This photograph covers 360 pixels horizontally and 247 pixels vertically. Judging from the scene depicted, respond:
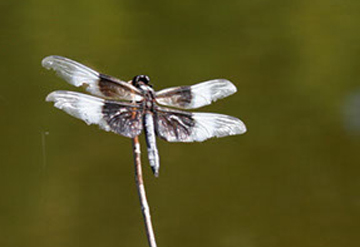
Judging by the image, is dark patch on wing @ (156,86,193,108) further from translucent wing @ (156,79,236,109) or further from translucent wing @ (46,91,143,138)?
translucent wing @ (46,91,143,138)

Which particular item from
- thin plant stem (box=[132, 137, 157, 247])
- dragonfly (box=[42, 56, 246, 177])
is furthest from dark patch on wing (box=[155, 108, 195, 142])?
thin plant stem (box=[132, 137, 157, 247])

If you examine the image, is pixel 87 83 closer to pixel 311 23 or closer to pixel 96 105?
pixel 96 105

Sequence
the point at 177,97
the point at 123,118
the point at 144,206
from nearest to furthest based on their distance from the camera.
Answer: the point at 144,206 → the point at 123,118 → the point at 177,97

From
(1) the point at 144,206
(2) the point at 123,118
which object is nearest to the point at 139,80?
(2) the point at 123,118

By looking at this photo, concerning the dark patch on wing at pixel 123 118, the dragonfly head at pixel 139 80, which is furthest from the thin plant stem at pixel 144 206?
the dragonfly head at pixel 139 80

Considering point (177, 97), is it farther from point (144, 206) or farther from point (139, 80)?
point (144, 206)
